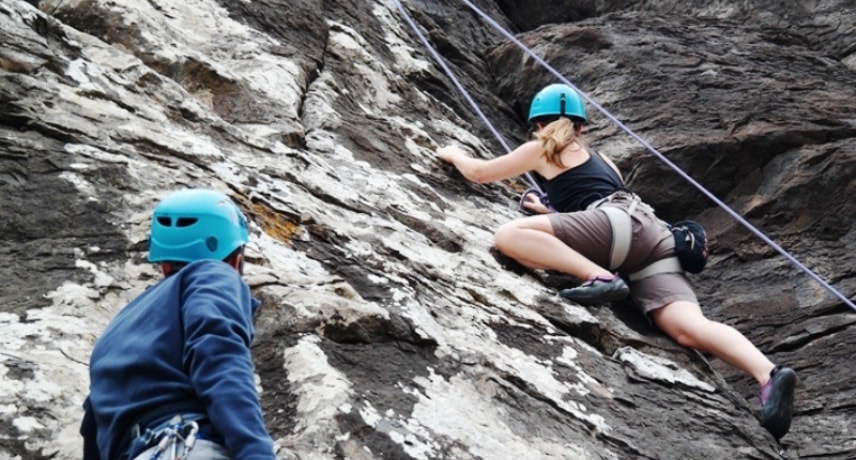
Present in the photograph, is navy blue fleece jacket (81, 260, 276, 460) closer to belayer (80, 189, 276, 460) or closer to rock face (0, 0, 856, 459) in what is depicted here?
belayer (80, 189, 276, 460)

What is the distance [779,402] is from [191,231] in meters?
3.92

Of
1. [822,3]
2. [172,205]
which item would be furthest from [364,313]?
[822,3]

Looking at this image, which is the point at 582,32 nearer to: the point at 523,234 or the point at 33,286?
the point at 523,234

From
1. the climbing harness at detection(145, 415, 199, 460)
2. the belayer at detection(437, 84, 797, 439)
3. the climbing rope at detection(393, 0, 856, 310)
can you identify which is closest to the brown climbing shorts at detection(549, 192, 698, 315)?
the belayer at detection(437, 84, 797, 439)

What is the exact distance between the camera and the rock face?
15.1 ft

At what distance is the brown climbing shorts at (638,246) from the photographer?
6.79 meters

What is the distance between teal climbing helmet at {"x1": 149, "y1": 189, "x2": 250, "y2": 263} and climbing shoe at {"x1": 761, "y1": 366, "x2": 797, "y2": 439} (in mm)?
3688

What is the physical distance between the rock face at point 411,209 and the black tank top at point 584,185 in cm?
60

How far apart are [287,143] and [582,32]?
5017 millimetres

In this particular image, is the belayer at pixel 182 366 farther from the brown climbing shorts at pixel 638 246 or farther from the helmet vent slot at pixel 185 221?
the brown climbing shorts at pixel 638 246

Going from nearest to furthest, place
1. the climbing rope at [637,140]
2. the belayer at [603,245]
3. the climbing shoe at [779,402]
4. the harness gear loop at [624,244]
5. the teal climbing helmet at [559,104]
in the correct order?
the climbing shoe at [779,402] < the belayer at [603,245] < the harness gear loop at [624,244] < the teal climbing helmet at [559,104] < the climbing rope at [637,140]

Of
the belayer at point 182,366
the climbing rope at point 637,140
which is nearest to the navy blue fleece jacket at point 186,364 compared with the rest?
the belayer at point 182,366

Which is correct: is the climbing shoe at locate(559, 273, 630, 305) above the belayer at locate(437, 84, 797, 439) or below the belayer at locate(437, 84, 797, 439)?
below

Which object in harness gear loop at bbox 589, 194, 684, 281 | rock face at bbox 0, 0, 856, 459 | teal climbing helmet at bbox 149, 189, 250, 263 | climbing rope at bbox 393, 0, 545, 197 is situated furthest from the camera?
climbing rope at bbox 393, 0, 545, 197
